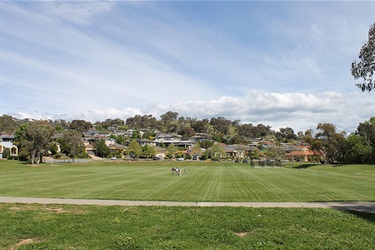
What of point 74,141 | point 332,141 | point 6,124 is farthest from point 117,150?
point 332,141

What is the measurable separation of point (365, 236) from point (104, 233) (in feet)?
27.5

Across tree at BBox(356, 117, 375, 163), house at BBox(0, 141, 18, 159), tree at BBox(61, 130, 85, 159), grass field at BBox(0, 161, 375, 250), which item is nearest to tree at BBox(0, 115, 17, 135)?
house at BBox(0, 141, 18, 159)

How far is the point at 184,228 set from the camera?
11047 mm

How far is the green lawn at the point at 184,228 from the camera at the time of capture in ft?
31.0

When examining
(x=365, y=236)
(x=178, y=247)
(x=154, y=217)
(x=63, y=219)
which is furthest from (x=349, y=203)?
(x=63, y=219)

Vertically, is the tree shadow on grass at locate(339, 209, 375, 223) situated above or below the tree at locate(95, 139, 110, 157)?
below

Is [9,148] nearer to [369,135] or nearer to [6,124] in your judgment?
[6,124]

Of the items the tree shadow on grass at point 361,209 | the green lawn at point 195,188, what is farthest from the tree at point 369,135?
the tree shadow on grass at point 361,209

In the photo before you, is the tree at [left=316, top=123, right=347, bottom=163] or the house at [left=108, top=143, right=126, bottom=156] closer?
the tree at [left=316, top=123, right=347, bottom=163]

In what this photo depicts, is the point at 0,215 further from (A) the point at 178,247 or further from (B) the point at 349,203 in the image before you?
(B) the point at 349,203

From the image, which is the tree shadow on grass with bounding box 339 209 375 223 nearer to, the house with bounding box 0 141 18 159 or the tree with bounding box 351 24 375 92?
the tree with bounding box 351 24 375 92

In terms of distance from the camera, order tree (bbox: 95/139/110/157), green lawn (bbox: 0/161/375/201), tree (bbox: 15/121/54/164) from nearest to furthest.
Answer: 1. green lawn (bbox: 0/161/375/201)
2. tree (bbox: 15/121/54/164)
3. tree (bbox: 95/139/110/157)

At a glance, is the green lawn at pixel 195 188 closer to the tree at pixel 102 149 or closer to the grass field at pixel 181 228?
the grass field at pixel 181 228

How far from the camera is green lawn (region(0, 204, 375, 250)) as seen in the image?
9453 millimetres
